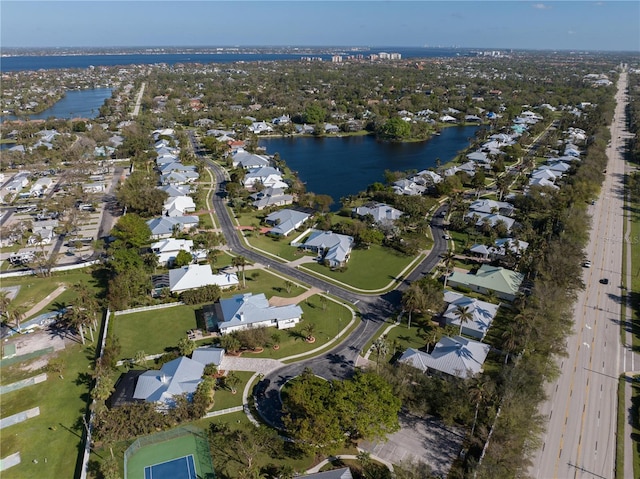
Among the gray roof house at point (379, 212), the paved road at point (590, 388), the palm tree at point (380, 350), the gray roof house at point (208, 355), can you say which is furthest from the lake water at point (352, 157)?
the gray roof house at point (208, 355)

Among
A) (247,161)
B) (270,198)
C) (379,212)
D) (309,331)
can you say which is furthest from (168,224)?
(247,161)

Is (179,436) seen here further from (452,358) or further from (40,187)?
(40,187)

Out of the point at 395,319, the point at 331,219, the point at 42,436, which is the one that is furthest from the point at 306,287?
the point at 42,436

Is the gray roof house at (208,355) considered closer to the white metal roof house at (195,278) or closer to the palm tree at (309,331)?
the palm tree at (309,331)

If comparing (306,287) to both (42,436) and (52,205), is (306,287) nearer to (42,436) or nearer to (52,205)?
(42,436)

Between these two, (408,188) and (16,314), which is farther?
(408,188)

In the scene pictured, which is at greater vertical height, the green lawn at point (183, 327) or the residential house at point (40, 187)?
the residential house at point (40, 187)

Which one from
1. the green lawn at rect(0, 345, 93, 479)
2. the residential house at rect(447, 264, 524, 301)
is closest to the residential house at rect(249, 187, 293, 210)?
the residential house at rect(447, 264, 524, 301)
